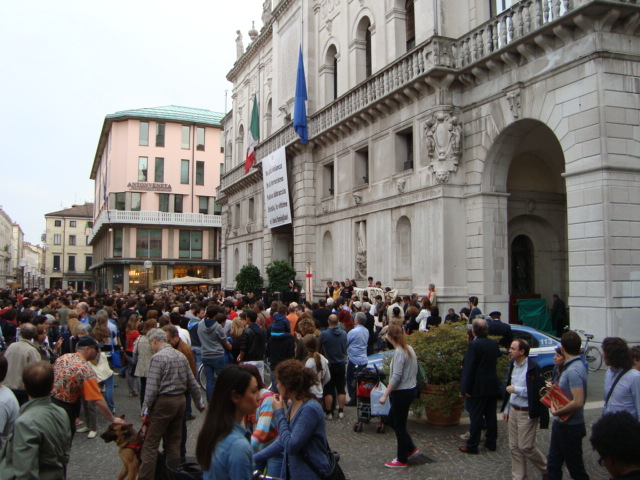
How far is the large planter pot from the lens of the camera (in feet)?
29.3

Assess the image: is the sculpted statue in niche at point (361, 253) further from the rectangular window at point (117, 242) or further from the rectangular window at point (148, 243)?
the rectangular window at point (117, 242)

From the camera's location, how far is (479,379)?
308 inches

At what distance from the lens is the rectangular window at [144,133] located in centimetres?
5884

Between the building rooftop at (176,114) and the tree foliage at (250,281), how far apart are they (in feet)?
95.6

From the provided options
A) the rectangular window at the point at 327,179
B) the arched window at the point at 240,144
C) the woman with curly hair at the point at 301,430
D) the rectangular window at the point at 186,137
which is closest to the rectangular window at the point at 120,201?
the rectangular window at the point at 186,137

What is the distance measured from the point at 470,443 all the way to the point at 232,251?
3590cm

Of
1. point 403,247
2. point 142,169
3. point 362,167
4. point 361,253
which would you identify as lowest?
point 361,253

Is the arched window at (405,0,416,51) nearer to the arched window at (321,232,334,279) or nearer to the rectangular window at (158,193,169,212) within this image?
the arched window at (321,232,334,279)

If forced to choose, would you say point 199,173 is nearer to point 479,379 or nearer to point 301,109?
point 301,109

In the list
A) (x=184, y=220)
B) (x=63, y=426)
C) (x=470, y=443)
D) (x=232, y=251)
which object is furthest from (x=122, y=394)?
(x=184, y=220)

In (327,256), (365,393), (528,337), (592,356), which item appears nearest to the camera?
(365,393)

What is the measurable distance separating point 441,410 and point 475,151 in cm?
1080

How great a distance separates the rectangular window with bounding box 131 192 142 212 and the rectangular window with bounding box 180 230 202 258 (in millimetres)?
5082

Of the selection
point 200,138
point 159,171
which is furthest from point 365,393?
point 200,138
